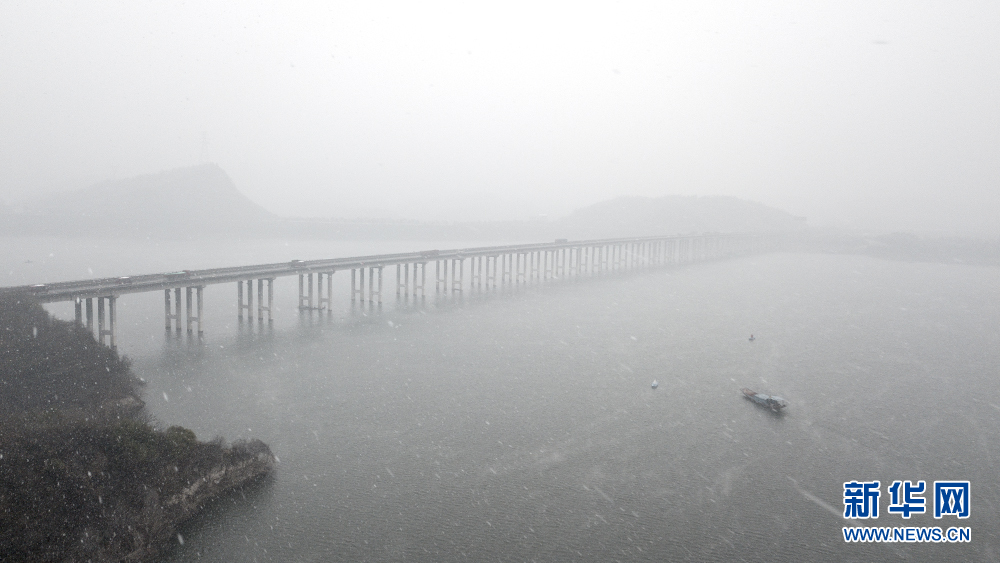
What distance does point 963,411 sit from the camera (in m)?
27.2

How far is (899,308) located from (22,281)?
2976 inches

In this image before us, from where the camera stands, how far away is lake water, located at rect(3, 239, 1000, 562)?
16.4 meters

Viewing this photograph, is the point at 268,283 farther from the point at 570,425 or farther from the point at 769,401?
the point at 769,401

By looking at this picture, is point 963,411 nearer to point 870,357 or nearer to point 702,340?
point 870,357

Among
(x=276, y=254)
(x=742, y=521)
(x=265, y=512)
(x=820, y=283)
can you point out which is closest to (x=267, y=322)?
(x=265, y=512)

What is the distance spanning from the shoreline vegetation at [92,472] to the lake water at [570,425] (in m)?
0.82

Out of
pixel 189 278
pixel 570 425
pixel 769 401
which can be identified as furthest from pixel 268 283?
pixel 769 401

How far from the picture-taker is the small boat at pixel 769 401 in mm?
26503

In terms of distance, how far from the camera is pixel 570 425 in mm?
24156

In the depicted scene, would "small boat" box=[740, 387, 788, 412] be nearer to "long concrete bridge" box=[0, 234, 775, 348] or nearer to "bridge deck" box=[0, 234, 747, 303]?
"long concrete bridge" box=[0, 234, 775, 348]

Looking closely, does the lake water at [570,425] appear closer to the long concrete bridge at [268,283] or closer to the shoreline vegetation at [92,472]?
the shoreline vegetation at [92,472]

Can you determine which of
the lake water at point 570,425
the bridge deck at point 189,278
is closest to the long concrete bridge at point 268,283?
the bridge deck at point 189,278

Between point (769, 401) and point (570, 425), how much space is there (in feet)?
30.1

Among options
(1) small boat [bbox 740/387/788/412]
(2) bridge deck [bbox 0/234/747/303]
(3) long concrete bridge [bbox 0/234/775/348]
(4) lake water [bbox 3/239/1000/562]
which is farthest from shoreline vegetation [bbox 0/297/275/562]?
(1) small boat [bbox 740/387/788/412]
